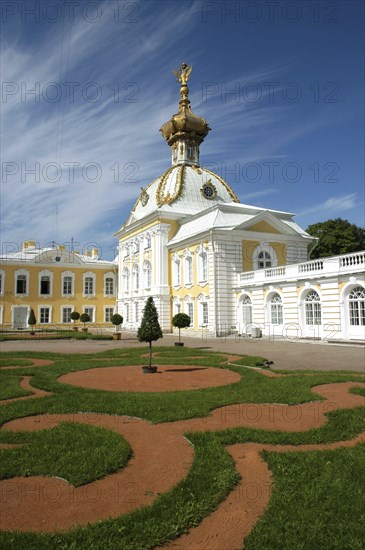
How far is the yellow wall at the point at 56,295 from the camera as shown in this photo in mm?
44469

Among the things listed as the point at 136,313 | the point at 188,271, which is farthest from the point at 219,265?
the point at 136,313

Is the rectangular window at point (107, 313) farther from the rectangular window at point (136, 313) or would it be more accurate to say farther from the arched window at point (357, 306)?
the arched window at point (357, 306)

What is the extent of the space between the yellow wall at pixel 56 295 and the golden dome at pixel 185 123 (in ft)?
54.7

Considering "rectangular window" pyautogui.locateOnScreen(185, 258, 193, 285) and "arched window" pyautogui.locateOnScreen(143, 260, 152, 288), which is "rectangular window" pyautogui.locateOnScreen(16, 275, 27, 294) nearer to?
"arched window" pyautogui.locateOnScreen(143, 260, 152, 288)

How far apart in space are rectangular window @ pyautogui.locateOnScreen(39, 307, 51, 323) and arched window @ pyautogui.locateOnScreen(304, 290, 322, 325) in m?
30.2

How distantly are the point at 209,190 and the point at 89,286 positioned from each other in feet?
57.1

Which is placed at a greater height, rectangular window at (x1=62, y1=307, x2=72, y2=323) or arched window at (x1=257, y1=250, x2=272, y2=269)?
arched window at (x1=257, y1=250, x2=272, y2=269)

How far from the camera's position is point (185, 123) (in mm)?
46469

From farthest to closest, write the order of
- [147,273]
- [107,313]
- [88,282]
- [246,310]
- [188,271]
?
[107,313], [88,282], [147,273], [188,271], [246,310]

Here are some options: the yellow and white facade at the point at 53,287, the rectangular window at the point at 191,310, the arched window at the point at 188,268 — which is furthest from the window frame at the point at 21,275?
the rectangular window at the point at 191,310

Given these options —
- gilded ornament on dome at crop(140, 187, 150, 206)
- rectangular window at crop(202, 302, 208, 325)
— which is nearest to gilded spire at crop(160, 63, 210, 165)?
gilded ornament on dome at crop(140, 187, 150, 206)

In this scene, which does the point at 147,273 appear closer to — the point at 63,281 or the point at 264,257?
the point at 63,281

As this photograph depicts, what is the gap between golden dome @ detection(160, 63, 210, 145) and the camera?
46.5m

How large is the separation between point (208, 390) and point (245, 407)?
64.8 inches
